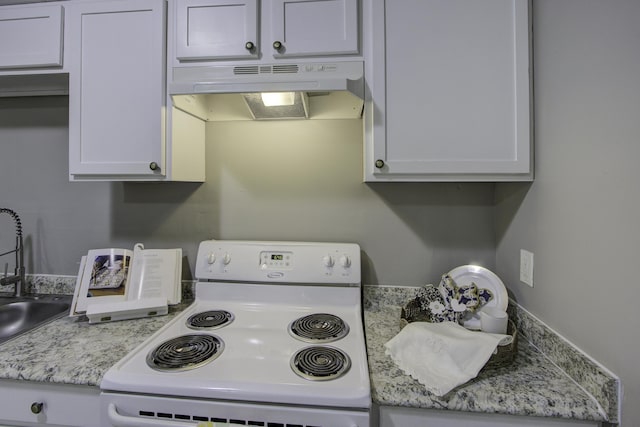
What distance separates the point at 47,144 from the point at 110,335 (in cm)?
122

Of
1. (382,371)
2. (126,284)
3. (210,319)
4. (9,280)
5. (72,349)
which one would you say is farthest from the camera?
(9,280)

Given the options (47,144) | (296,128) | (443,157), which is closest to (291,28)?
(296,128)

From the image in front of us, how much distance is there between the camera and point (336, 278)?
4.30 feet

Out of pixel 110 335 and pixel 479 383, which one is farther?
pixel 110 335

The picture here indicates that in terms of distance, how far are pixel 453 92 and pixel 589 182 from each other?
51 cm

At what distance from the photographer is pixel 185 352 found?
0.95m

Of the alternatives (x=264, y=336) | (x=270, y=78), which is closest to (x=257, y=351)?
(x=264, y=336)

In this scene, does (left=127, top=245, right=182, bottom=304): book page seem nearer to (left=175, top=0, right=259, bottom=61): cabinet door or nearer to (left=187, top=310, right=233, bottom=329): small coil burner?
(left=187, top=310, right=233, bottom=329): small coil burner

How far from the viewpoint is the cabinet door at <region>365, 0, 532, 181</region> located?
1.02m

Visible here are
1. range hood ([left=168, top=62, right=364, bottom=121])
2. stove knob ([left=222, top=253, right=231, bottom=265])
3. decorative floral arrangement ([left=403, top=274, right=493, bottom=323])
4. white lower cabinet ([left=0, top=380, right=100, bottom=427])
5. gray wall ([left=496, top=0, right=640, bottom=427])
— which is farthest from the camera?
stove knob ([left=222, top=253, right=231, bottom=265])

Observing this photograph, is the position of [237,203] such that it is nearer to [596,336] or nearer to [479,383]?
[479,383]

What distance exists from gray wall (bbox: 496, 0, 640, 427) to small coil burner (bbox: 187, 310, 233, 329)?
4.03 feet

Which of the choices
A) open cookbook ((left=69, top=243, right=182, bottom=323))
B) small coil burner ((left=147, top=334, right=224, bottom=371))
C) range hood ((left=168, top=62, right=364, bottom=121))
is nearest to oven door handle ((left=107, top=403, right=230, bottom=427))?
small coil burner ((left=147, top=334, right=224, bottom=371))

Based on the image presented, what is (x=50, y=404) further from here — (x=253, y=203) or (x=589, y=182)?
(x=589, y=182)
